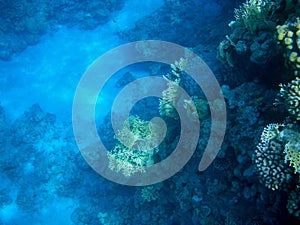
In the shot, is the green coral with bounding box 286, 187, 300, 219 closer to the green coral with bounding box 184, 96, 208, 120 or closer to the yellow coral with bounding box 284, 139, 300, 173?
the yellow coral with bounding box 284, 139, 300, 173

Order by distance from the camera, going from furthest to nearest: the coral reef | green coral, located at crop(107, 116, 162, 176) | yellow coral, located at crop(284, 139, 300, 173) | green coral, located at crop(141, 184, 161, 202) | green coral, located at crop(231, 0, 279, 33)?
green coral, located at crop(141, 184, 161, 202), green coral, located at crop(107, 116, 162, 176), green coral, located at crop(231, 0, 279, 33), the coral reef, yellow coral, located at crop(284, 139, 300, 173)

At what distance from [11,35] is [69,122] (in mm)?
7183

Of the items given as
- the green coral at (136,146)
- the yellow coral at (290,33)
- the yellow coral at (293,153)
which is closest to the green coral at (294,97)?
the yellow coral at (293,153)

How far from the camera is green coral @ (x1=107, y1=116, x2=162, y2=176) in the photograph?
6176 mm

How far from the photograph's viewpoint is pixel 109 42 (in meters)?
12.4

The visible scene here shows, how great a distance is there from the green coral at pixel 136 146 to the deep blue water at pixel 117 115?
0.06 metres

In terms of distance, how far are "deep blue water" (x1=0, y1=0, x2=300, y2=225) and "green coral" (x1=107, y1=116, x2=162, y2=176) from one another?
0.19 ft

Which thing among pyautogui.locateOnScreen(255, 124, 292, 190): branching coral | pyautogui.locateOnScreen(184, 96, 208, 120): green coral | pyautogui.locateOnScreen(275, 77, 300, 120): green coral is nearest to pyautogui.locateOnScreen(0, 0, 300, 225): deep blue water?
pyautogui.locateOnScreen(184, 96, 208, 120): green coral

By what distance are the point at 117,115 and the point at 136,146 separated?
2.55m

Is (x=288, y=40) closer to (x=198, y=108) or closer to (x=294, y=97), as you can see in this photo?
(x=294, y=97)

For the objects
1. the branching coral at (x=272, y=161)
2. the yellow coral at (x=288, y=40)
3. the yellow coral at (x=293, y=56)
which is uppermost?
the yellow coral at (x=288, y=40)

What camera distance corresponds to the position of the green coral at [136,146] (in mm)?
6176

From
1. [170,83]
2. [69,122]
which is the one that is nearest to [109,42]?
[69,122]

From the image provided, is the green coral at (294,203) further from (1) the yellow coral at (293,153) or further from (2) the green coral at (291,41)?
(2) the green coral at (291,41)
